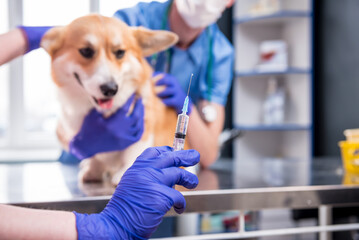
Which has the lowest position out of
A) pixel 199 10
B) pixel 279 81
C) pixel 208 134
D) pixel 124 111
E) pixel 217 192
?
pixel 217 192

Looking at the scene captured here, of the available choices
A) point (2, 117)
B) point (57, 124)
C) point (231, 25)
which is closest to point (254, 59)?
point (231, 25)

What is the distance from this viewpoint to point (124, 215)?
612 mm

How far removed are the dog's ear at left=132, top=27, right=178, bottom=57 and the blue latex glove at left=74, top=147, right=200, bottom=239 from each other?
47 cm

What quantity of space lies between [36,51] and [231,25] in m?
2.27

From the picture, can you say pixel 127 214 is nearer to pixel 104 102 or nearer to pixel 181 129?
pixel 181 129

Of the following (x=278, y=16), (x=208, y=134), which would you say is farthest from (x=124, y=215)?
(x=278, y=16)

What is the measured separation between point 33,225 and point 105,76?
46cm

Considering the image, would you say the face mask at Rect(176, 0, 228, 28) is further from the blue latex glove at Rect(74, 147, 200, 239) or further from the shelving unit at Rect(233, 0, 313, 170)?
the shelving unit at Rect(233, 0, 313, 170)

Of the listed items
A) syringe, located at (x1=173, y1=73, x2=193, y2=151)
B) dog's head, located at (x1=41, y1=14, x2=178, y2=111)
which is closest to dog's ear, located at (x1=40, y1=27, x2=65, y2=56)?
dog's head, located at (x1=41, y1=14, x2=178, y2=111)

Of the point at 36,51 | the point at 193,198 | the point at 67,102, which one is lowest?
the point at 193,198

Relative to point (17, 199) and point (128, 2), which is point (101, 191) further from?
point (128, 2)

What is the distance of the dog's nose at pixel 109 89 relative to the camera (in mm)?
958

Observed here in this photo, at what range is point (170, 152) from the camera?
652 millimetres

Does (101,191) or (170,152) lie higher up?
(170,152)
